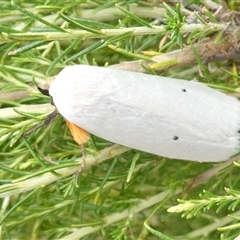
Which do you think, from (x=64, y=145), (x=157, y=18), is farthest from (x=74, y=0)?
(x=64, y=145)

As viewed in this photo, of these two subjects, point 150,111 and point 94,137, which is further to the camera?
point 94,137

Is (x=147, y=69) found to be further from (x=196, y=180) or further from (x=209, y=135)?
(x=196, y=180)

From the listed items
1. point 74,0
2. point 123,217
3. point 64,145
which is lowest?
point 123,217

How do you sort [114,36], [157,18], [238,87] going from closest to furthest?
[114,36] → [238,87] → [157,18]

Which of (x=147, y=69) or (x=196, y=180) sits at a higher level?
(x=147, y=69)
